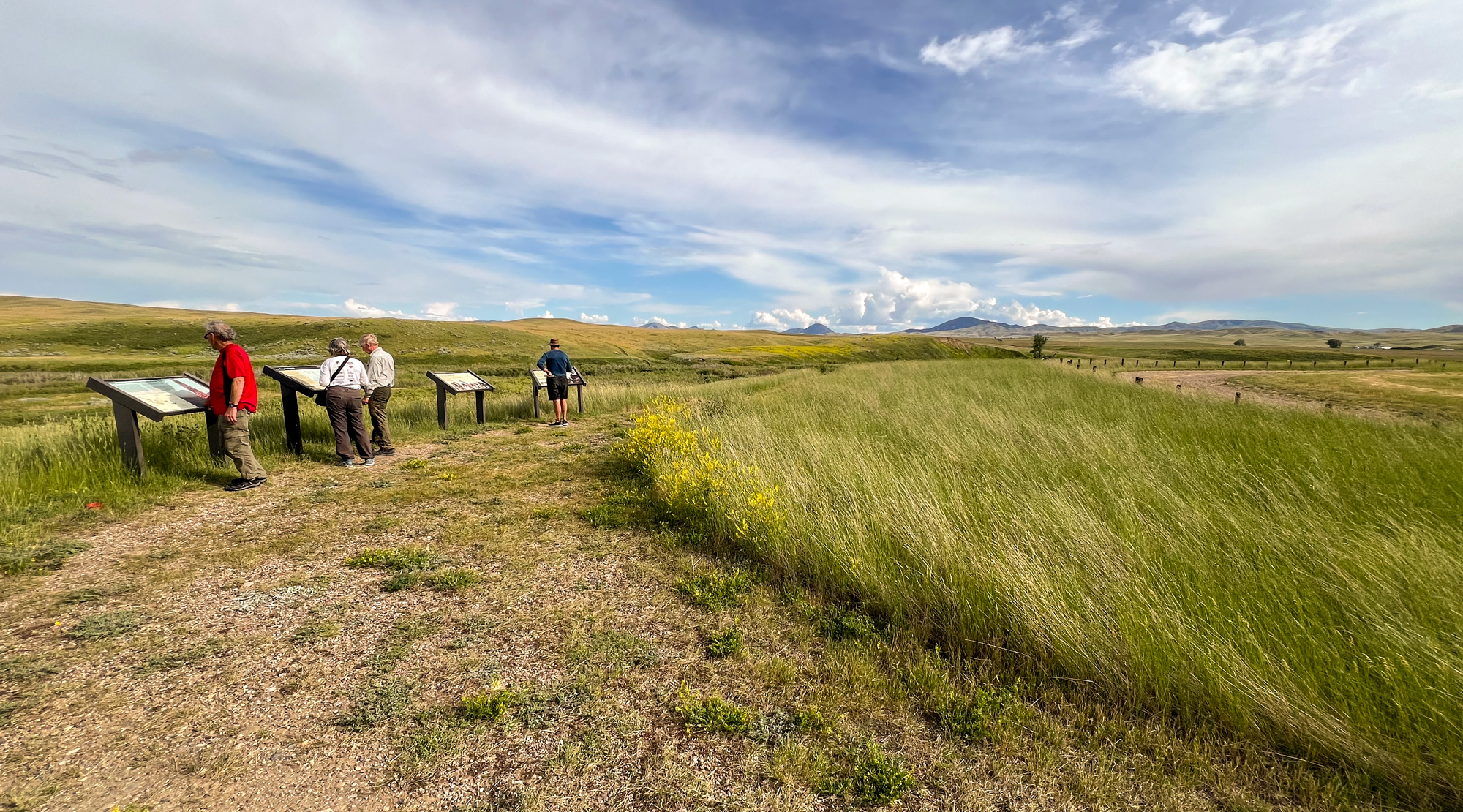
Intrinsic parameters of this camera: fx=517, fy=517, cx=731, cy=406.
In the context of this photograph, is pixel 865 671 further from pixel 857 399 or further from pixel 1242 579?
pixel 857 399

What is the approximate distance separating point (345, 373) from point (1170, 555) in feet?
32.4

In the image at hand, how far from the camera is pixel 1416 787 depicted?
2090mm

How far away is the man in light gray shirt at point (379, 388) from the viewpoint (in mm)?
8367

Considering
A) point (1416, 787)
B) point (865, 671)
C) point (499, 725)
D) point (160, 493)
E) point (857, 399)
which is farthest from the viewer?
point (857, 399)

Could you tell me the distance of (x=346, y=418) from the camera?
7777mm

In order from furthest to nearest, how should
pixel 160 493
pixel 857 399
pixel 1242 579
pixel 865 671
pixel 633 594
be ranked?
pixel 857 399 < pixel 160 493 < pixel 633 594 < pixel 1242 579 < pixel 865 671

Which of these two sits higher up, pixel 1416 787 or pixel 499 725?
pixel 1416 787

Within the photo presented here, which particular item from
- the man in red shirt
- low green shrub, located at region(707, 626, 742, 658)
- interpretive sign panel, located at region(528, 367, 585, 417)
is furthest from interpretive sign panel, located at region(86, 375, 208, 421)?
low green shrub, located at region(707, 626, 742, 658)

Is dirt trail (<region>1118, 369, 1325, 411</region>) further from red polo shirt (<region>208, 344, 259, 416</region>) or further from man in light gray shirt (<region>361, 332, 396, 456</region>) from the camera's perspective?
red polo shirt (<region>208, 344, 259, 416</region>)

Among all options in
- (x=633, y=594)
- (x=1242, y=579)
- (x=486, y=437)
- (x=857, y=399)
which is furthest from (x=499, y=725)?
(x=857, y=399)

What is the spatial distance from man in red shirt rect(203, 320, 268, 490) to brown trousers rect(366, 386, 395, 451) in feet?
6.66

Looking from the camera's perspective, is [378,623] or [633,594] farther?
[633,594]

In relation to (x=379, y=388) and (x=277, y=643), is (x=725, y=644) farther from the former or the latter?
(x=379, y=388)

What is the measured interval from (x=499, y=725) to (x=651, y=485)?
4193 millimetres
